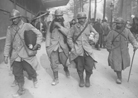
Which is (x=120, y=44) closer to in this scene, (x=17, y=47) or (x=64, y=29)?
(x=64, y=29)

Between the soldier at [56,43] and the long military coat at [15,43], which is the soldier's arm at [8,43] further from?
the soldier at [56,43]

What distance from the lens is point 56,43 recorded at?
4.48 meters

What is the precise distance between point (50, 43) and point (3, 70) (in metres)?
2.47

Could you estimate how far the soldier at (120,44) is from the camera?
4.55 metres

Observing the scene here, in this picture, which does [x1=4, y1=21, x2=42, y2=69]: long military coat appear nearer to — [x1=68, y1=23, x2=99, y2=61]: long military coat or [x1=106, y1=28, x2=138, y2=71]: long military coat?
[x1=68, y1=23, x2=99, y2=61]: long military coat

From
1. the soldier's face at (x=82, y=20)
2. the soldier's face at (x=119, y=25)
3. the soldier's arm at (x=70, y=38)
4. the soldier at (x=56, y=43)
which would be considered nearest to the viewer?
the soldier's face at (x=82, y=20)

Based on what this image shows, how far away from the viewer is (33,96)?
3934mm

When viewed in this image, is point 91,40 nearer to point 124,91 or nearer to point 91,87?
point 91,87

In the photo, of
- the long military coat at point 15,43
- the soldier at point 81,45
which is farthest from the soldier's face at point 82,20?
the long military coat at point 15,43

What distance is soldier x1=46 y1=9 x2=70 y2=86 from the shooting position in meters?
4.39

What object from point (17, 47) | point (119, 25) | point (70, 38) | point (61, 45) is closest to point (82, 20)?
point (70, 38)

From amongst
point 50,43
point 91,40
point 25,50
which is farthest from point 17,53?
point 91,40

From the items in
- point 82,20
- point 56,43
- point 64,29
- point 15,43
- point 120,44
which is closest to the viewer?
point 15,43

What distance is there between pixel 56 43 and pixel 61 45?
0.16 metres
